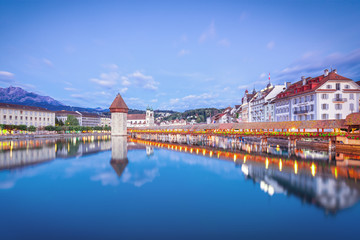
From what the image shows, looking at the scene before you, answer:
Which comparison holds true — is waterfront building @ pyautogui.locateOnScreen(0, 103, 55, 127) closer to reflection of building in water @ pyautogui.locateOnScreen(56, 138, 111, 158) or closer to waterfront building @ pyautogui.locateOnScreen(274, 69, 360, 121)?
reflection of building in water @ pyautogui.locateOnScreen(56, 138, 111, 158)

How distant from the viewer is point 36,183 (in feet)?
46.6

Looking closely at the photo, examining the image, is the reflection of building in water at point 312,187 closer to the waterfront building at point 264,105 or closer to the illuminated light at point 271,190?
the illuminated light at point 271,190

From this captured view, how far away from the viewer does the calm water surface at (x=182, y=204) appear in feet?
26.0

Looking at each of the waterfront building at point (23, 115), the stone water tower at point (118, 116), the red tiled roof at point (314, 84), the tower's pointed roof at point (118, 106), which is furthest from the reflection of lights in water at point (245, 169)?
the waterfront building at point (23, 115)

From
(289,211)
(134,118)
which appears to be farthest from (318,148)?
(134,118)

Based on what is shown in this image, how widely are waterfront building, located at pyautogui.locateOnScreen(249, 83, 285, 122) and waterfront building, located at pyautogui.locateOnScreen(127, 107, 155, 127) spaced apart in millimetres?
63759

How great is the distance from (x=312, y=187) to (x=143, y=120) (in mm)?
106698

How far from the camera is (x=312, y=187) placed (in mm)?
12633

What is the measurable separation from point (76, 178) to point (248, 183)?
35.9ft

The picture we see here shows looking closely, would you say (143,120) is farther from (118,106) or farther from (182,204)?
(182,204)

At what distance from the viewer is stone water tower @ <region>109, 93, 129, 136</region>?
59594 millimetres

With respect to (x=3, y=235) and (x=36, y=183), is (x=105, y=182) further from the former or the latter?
(x=3, y=235)

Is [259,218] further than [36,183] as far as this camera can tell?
No

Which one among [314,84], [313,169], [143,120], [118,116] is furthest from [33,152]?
[143,120]
